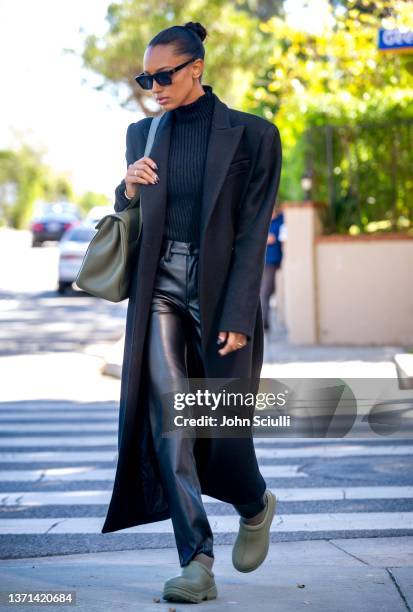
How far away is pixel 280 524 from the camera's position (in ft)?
20.9

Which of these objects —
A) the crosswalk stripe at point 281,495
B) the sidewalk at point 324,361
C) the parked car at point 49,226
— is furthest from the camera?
the parked car at point 49,226

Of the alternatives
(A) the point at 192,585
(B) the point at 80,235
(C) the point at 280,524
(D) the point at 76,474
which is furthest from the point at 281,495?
(B) the point at 80,235

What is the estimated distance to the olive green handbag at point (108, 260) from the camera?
4.66 m

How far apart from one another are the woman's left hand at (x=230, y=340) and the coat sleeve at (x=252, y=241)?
2 cm

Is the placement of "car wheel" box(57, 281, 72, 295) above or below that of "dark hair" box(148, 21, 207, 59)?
below

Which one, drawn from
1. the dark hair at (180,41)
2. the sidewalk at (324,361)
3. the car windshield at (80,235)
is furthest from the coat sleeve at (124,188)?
the car windshield at (80,235)

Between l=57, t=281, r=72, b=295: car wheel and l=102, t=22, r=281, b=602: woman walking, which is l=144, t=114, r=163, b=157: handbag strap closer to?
l=102, t=22, r=281, b=602: woman walking

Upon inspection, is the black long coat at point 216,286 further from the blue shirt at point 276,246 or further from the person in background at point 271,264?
the person in background at point 271,264

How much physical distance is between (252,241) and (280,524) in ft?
7.00

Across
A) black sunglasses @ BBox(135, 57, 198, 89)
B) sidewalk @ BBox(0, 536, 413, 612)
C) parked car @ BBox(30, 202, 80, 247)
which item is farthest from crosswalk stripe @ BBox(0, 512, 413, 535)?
parked car @ BBox(30, 202, 80, 247)

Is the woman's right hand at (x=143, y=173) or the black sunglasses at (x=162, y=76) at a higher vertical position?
the black sunglasses at (x=162, y=76)

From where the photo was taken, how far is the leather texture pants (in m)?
4.54

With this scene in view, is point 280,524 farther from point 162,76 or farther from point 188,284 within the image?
point 162,76

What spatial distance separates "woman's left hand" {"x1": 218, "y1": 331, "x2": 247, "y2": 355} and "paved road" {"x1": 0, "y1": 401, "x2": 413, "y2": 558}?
164 centimetres
